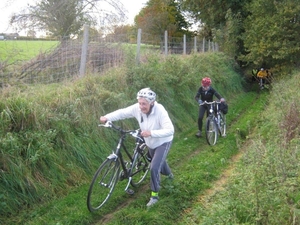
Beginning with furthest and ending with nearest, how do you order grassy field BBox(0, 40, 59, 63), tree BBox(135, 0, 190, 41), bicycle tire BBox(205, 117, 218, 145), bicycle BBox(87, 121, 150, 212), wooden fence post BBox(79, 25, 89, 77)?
1. tree BBox(135, 0, 190, 41)
2. bicycle tire BBox(205, 117, 218, 145)
3. wooden fence post BBox(79, 25, 89, 77)
4. grassy field BBox(0, 40, 59, 63)
5. bicycle BBox(87, 121, 150, 212)

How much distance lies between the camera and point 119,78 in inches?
361

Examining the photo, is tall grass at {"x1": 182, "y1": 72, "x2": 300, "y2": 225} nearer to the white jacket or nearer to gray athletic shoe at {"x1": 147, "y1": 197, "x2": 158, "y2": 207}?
gray athletic shoe at {"x1": 147, "y1": 197, "x2": 158, "y2": 207}

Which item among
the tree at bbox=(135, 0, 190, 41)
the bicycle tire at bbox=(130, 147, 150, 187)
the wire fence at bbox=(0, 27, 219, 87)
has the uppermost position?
the tree at bbox=(135, 0, 190, 41)

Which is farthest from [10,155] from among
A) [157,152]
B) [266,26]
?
[266,26]

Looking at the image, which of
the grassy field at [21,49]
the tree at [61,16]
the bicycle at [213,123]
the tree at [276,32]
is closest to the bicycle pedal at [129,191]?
the bicycle at [213,123]

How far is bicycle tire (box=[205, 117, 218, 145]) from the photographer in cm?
918

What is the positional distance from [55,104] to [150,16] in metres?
34.9

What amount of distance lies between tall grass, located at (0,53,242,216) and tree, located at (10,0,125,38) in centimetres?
624

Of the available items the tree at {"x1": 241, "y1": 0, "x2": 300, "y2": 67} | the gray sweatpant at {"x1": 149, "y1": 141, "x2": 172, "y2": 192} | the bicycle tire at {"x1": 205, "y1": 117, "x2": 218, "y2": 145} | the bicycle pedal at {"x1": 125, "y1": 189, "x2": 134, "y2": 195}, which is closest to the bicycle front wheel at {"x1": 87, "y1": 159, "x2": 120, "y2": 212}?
the bicycle pedal at {"x1": 125, "y1": 189, "x2": 134, "y2": 195}

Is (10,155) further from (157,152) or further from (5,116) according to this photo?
(157,152)

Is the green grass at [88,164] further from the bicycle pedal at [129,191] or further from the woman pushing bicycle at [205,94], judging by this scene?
the woman pushing bicycle at [205,94]

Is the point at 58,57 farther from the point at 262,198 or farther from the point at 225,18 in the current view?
the point at 225,18

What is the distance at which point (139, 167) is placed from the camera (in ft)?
20.8

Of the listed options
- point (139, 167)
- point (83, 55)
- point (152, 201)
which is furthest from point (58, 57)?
point (152, 201)
